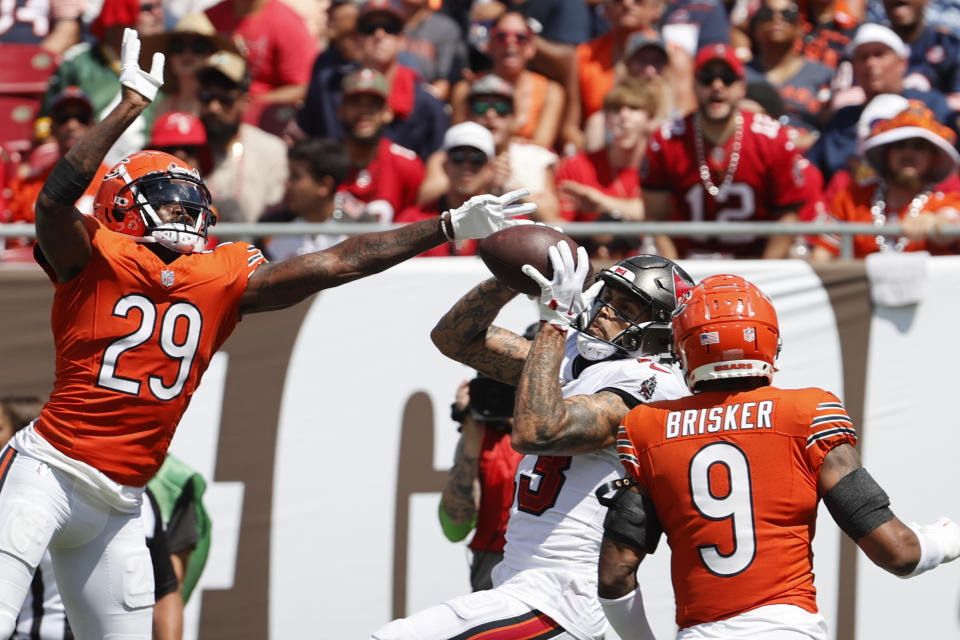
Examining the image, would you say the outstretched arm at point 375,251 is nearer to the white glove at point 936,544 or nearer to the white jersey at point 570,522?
the white jersey at point 570,522

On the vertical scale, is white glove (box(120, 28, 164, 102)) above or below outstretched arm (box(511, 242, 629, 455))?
above

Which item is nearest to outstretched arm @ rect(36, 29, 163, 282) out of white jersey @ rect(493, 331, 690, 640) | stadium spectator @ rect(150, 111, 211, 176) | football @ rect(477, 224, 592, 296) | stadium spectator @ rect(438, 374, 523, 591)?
football @ rect(477, 224, 592, 296)

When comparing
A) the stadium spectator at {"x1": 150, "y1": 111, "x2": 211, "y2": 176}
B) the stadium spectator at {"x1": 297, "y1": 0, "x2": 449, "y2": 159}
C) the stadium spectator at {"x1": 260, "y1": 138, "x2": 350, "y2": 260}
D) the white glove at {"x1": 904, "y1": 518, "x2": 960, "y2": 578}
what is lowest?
the white glove at {"x1": 904, "y1": 518, "x2": 960, "y2": 578}

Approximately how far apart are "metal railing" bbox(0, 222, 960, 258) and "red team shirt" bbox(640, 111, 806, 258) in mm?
739

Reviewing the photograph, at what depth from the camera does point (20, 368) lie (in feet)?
21.7

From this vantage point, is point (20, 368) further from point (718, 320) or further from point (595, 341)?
point (718, 320)

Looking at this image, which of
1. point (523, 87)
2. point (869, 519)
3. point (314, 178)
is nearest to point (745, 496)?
point (869, 519)

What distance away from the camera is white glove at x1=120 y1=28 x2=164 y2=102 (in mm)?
4422

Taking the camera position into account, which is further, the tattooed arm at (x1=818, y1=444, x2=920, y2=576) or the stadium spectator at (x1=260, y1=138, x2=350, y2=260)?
the stadium spectator at (x1=260, y1=138, x2=350, y2=260)

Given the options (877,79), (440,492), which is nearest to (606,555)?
(440,492)

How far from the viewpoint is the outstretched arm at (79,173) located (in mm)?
4344

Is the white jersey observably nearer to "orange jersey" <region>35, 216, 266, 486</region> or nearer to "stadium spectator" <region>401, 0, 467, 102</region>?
"orange jersey" <region>35, 216, 266, 486</region>

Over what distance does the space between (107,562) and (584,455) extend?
1.64m

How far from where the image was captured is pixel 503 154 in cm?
773
